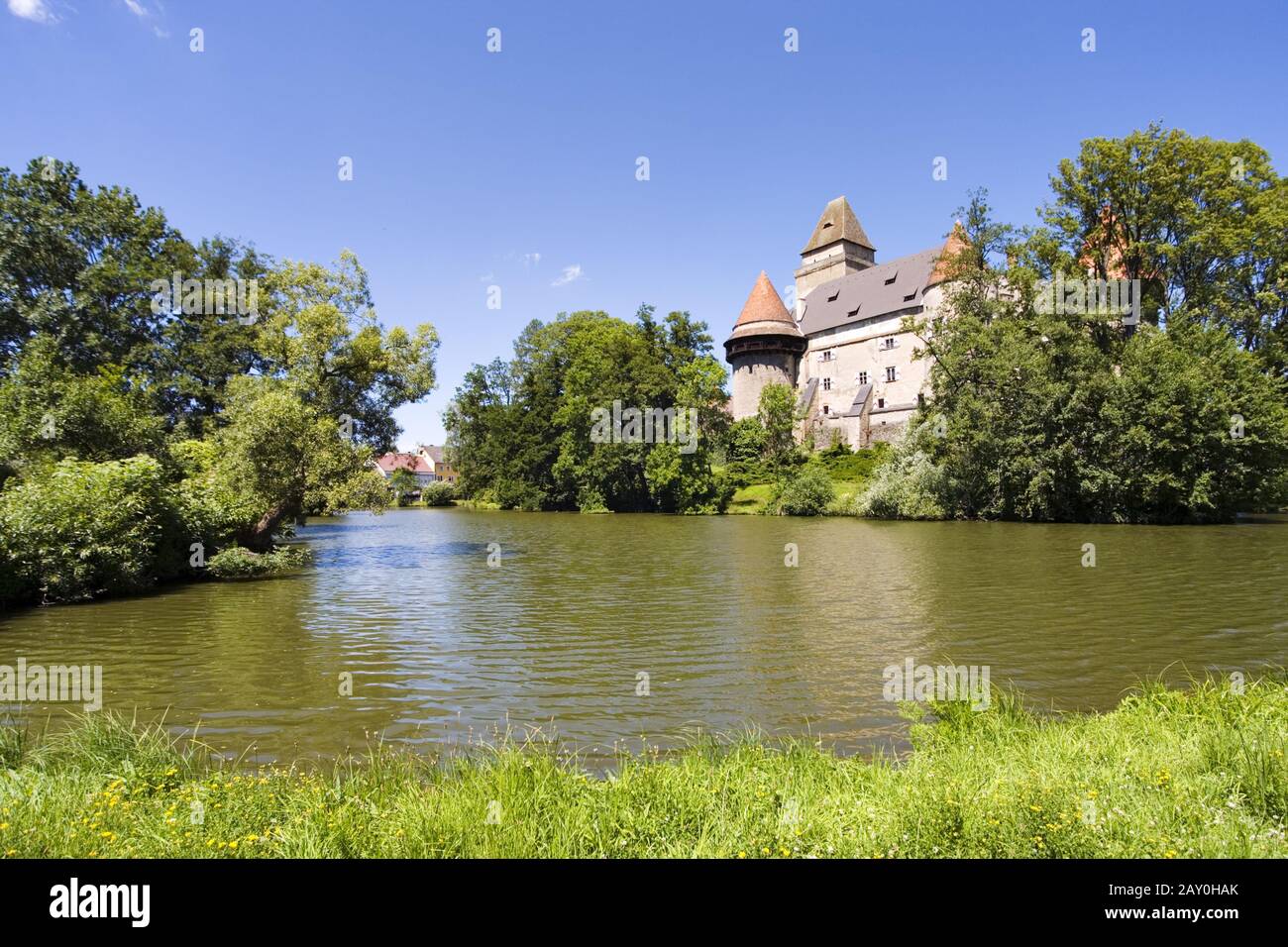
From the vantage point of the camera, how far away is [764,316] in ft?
266

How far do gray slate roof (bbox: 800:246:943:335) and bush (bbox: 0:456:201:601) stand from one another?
6885 cm

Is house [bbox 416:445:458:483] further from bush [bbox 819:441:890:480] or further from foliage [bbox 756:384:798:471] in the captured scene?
bush [bbox 819:441:890:480]

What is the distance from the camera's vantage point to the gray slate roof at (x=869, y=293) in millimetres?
73438

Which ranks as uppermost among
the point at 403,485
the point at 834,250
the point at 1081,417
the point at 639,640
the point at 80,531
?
the point at 834,250

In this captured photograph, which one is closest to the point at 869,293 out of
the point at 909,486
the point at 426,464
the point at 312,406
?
the point at 909,486

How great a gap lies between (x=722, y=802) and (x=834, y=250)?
9830 cm

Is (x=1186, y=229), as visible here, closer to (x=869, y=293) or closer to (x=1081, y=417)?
(x=1081, y=417)

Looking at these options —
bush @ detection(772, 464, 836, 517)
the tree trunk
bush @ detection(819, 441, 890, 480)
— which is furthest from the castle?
the tree trunk

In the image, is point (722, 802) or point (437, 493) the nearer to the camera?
point (722, 802)

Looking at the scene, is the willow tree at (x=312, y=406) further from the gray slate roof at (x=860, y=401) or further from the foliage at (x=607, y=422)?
the gray slate roof at (x=860, y=401)

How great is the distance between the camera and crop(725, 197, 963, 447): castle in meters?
71.9

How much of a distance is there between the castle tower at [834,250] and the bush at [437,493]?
5434cm

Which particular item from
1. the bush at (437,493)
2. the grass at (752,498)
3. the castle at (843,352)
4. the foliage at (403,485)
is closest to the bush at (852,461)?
the castle at (843,352)
